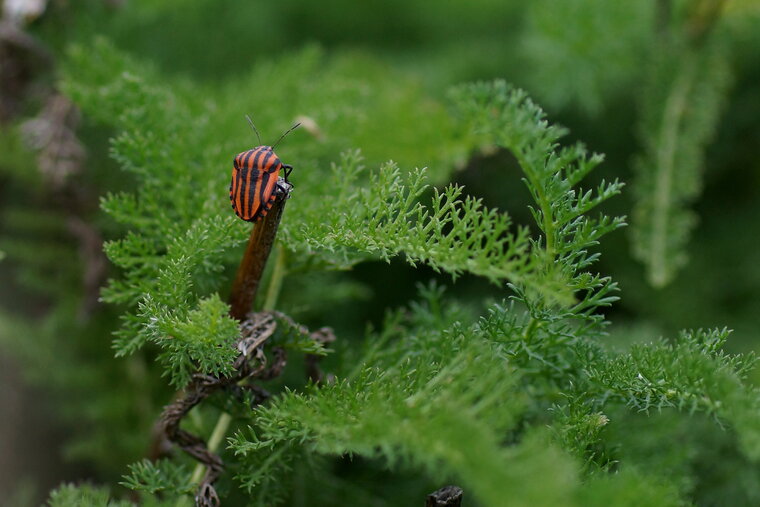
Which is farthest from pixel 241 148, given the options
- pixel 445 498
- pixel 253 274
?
pixel 445 498

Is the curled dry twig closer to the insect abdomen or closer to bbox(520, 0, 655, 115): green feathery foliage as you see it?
the insect abdomen

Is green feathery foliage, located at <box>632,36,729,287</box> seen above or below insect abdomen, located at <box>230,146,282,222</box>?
above

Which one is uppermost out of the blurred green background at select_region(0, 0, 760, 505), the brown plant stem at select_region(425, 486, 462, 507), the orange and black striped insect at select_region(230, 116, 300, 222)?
the blurred green background at select_region(0, 0, 760, 505)

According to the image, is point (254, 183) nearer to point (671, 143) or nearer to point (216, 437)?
point (216, 437)

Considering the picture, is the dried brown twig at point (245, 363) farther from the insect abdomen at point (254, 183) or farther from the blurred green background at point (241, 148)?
the blurred green background at point (241, 148)

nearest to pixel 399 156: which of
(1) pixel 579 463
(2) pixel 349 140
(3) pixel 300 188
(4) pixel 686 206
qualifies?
(2) pixel 349 140

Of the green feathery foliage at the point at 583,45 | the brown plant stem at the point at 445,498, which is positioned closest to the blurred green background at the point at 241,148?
the green feathery foliage at the point at 583,45

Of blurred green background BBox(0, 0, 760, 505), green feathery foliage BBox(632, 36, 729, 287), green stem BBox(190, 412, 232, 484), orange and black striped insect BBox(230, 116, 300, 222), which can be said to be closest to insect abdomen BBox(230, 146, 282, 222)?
orange and black striped insect BBox(230, 116, 300, 222)
